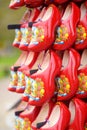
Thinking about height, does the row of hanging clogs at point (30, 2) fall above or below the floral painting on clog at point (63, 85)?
above

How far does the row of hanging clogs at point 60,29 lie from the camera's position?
2004 millimetres

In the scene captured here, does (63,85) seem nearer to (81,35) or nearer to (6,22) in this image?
(81,35)

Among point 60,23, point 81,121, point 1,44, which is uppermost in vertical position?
point 60,23

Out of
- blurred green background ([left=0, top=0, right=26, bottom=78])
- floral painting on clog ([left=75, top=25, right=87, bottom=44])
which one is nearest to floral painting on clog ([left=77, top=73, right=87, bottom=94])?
floral painting on clog ([left=75, top=25, right=87, bottom=44])

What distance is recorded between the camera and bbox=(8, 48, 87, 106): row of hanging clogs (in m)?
2.00

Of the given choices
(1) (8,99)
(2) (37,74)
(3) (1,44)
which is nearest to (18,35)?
(2) (37,74)

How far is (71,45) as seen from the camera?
202 centimetres

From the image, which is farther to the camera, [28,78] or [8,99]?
[8,99]

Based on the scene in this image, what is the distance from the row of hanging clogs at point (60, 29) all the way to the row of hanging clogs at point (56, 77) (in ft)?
0.11

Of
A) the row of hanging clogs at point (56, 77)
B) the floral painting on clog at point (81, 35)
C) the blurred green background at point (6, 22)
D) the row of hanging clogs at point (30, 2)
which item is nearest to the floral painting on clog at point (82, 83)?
the row of hanging clogs at point (56, 77)

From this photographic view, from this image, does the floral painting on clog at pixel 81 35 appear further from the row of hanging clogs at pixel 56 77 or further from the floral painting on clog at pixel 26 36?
the floral painting on clog at pixel 26 36

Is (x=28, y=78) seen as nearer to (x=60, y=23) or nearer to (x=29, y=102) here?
(x=29, y=102)

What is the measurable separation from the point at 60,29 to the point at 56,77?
15 cm

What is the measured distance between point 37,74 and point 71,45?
5.6 inches
